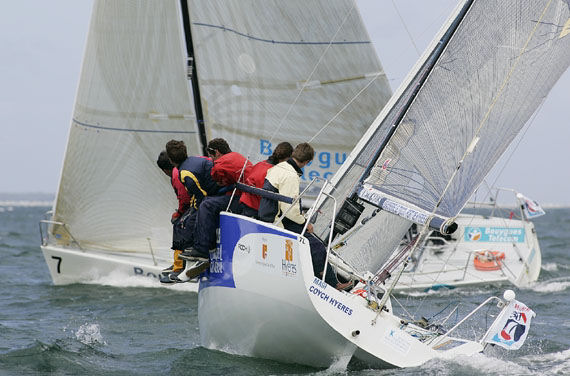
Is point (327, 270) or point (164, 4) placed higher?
point (164, 4)

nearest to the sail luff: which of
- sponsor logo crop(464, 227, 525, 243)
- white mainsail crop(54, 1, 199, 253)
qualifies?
white mainsail crop(54, 1, 199, 253)

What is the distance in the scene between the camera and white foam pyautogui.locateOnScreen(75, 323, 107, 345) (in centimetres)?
845

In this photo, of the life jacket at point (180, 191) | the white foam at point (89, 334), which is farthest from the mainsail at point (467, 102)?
the white foam at point (89, 334)

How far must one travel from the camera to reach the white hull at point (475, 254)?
1323 cm

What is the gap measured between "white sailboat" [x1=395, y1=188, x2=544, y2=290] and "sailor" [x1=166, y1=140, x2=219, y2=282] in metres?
6.10

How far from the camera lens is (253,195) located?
6938mm

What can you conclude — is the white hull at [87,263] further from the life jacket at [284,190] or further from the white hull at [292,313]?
the life jacket at [284,190]

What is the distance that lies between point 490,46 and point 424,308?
4537 mm

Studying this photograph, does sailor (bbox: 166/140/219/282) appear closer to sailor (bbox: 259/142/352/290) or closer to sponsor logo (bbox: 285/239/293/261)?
sailor (bbox: 259/142/352/290)

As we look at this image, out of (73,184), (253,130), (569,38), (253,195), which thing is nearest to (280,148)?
(253,195)

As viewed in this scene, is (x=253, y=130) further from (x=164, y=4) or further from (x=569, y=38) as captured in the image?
(x=569, y=38)

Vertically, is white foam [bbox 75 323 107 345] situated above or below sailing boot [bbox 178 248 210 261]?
below

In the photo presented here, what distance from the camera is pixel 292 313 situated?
638cm

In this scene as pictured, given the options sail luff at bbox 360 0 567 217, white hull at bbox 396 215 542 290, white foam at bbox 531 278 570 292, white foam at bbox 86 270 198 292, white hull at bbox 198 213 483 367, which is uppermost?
sail luff at bbox 360 0 567 217
